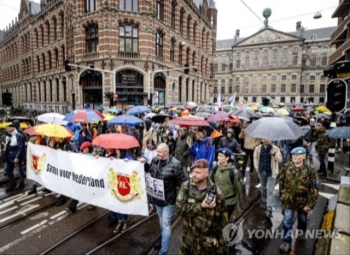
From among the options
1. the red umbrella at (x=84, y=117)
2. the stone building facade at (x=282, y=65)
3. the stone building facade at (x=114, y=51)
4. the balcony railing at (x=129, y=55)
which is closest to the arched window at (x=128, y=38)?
the stone building facade at (x=114, y=51)

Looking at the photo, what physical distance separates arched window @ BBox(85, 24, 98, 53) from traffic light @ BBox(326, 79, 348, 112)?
2559cm

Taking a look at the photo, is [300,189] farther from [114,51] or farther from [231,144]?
[114,51]

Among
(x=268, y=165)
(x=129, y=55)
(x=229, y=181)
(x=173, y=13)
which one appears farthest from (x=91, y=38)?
(x=229, y=181)

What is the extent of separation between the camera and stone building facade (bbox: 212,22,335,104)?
72.9 meters

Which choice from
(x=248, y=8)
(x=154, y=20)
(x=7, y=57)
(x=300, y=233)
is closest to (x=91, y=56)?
(x=154, y=20)

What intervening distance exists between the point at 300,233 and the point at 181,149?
3.39 meters

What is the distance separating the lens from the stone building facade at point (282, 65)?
7288 centimetres

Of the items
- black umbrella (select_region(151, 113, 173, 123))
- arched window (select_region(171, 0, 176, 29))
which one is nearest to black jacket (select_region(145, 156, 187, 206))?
black umbrella (select_region(151, 113, 173, 123))

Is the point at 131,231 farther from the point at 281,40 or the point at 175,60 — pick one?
the point at 281,40

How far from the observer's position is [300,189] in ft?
12.3

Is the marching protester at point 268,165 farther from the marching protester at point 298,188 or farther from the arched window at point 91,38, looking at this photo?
the arched window at point 91,38

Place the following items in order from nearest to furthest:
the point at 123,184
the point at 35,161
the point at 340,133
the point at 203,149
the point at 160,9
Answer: the point at 123,184 < the point at 203,149 < the point at 35,161 < the point at 340,133 < the point at 160,9

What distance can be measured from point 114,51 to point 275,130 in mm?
23728

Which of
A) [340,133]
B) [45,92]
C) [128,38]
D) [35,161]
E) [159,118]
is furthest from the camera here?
[45,92]
